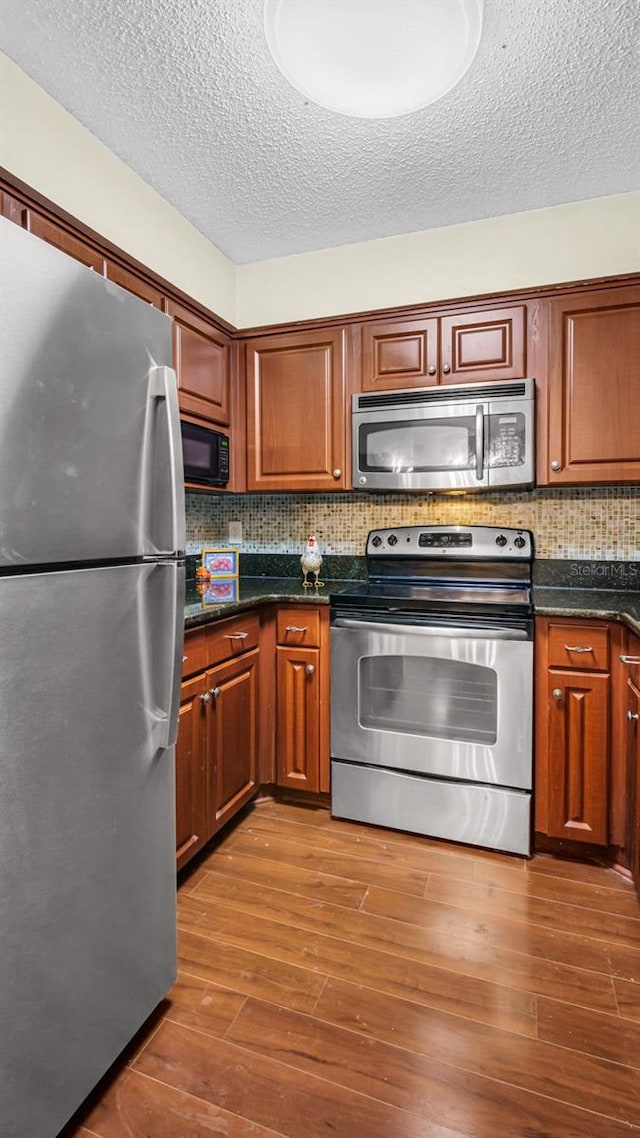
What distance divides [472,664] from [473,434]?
935mm

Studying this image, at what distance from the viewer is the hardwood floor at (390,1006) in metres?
1.19

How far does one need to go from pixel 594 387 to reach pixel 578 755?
140 cm

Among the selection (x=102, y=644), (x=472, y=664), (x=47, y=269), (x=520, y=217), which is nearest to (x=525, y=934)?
(x=472, y=664)

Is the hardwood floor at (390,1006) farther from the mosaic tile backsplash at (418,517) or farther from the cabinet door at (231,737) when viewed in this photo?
the mosaic tile backsplash at (418,517)

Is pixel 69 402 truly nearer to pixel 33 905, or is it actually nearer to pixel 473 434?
pixel 33 905

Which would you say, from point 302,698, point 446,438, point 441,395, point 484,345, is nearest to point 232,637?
point 302,698

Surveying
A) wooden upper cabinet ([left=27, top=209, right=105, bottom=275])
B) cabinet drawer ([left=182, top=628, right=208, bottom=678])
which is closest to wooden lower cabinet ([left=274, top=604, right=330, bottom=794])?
cabinet drawer ([left=182, top=628, right=208, bottom=678])

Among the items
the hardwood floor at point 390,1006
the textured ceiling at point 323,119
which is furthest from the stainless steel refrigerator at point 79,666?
the textured ceiling at point 323,119

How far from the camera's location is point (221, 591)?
7.95 feet

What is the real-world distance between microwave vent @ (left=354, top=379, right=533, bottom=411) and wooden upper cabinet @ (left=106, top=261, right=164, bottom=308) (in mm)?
909

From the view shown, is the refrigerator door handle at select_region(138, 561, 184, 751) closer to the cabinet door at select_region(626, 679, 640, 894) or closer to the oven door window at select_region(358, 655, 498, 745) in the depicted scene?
Result: the oven door window at select_region(358, 655, 498, 745)

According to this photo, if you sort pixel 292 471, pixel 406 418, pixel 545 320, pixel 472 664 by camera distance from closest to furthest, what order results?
pixel 472 664 → pixel 545 320 → pixel 406 418 → pixel 292 471

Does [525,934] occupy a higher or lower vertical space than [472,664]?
lower

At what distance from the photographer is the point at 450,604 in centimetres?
217
